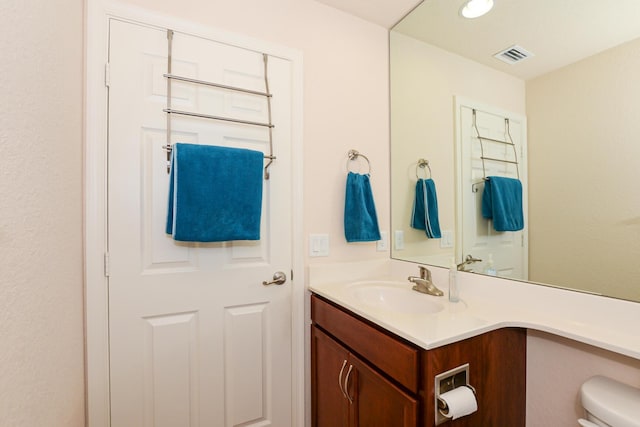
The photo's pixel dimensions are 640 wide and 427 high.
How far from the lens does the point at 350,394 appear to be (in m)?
1.15

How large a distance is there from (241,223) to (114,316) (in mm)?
621

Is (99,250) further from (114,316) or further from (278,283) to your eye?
(278,283)

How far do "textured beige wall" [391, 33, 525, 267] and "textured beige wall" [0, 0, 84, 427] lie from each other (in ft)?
5.02

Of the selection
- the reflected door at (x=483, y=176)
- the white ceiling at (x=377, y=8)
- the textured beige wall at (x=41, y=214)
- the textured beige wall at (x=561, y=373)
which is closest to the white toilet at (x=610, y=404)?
the textured beige wall at (x=561, y=373)

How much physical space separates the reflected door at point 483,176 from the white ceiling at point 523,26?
0.20 m

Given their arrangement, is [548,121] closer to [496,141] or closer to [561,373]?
[496,141]

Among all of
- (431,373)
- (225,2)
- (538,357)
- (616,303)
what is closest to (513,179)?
(616,303)

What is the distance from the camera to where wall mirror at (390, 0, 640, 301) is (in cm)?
89

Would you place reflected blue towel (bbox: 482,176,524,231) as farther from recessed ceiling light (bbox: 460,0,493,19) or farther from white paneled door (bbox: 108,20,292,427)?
white paneled door (bbox: 108,20,292,427)

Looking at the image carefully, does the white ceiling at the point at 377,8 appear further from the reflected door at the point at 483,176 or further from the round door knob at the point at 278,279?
the round door knob at the point at 278,279

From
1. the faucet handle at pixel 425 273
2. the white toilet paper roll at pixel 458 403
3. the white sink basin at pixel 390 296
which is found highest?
the faucet handle at pixel 425 273

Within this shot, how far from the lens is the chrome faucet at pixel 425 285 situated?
1.32 metres

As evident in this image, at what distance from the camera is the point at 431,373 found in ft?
2.73

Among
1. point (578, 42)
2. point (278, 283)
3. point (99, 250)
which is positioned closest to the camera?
point (578, 42)
